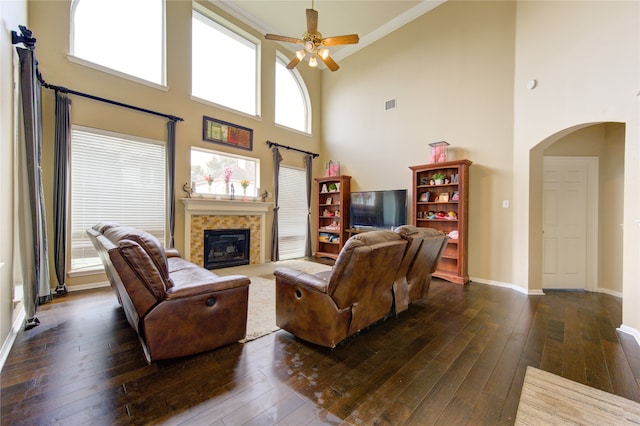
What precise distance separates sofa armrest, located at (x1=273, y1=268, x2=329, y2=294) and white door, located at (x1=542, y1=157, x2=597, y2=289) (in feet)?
13.5

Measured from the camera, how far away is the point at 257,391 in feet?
5.26

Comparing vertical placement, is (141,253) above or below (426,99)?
below

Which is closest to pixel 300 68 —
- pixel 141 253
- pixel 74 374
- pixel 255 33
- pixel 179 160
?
pixel 255 33

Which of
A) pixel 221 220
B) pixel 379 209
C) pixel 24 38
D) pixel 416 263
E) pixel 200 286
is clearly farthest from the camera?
pixel 379 209

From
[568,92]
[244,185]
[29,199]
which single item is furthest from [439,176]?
[29,199]

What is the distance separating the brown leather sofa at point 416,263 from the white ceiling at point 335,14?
4830mm

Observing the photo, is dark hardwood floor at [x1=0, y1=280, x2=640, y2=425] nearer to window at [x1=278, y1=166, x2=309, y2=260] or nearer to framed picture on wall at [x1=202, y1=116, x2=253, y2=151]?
framed picture on wall at [x1=202, y1=116, x2=253, y2=151]

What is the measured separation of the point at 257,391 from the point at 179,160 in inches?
162

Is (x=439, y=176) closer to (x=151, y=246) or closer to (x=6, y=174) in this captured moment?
(x=151, y=246)

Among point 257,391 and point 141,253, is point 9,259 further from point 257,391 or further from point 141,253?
point 257,391

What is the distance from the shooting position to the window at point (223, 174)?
4828 mm

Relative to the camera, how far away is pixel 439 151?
181 inches

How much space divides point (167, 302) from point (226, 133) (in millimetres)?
4090

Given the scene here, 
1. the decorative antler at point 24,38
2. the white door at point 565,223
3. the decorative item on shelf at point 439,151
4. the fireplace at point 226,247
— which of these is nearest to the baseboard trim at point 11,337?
the fireplace at point 226,247
